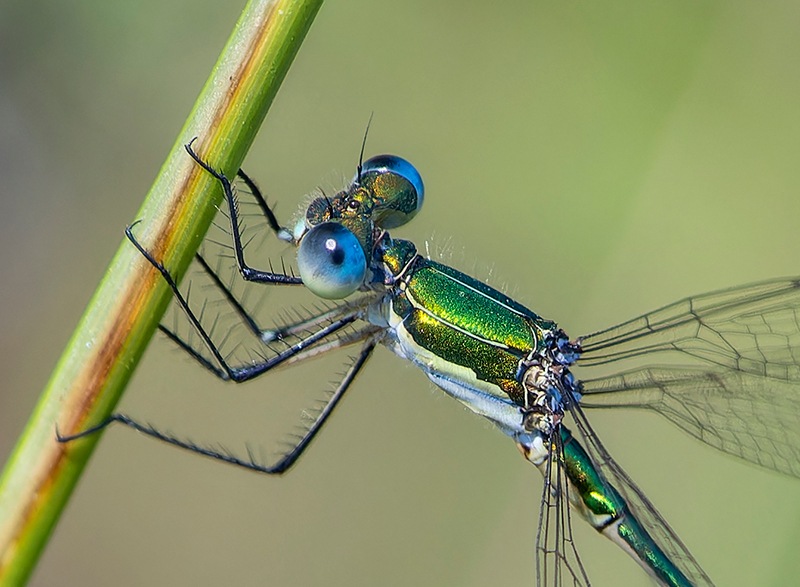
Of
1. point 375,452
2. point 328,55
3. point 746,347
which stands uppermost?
point 328,55

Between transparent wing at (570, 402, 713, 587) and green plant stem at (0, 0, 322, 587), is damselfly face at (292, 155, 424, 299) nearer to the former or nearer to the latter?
green plant stem at (0, 0, 322, 587)

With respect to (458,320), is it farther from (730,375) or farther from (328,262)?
(730,375)

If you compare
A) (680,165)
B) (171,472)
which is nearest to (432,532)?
(171,472)

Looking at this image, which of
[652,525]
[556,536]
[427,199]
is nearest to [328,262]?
[556,536]

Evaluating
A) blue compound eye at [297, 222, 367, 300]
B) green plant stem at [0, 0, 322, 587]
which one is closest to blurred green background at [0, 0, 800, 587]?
blue compound eye at [297, 222, 367, 300]

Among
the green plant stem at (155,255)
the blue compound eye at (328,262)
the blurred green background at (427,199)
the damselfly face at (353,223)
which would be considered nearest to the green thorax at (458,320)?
the damselfly face at (353,223)

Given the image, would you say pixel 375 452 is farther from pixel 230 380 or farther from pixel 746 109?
pixel 746 109
